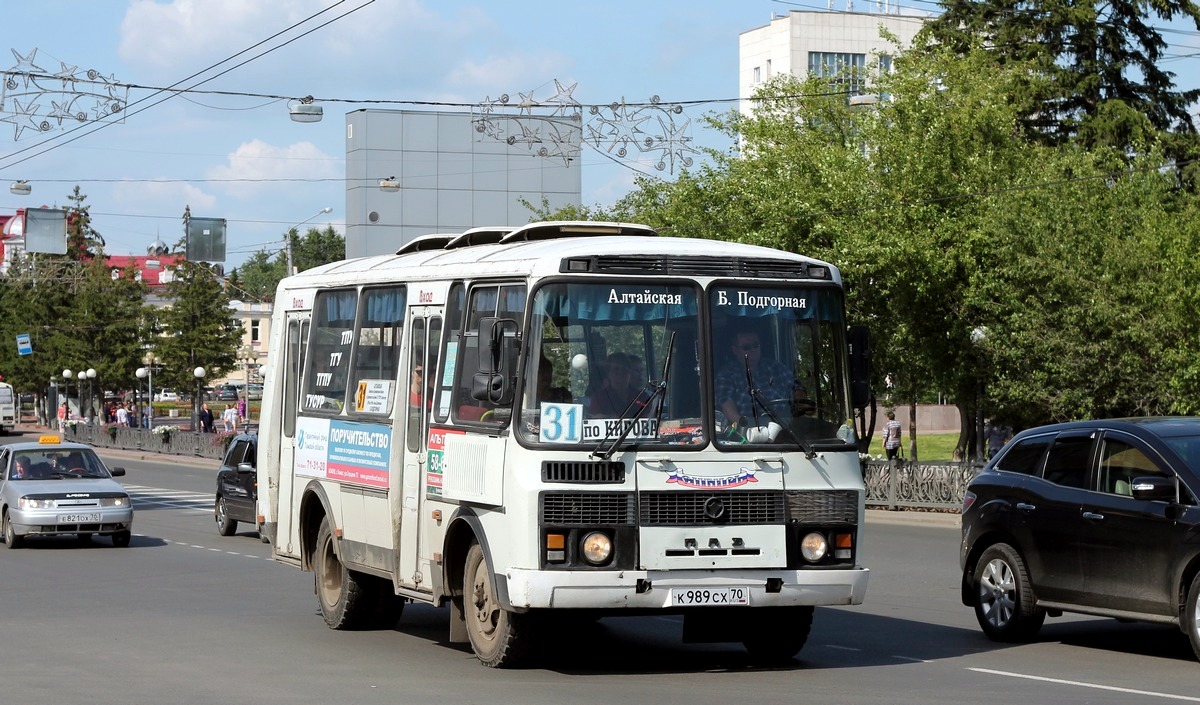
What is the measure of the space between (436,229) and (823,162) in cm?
4028

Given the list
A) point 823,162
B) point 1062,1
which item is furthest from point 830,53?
point 823,162

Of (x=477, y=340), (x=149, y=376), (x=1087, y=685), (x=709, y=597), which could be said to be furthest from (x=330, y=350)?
(x=149, y=376)

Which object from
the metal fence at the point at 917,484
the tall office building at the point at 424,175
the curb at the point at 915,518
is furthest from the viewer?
the tall office building at the point at 424,175

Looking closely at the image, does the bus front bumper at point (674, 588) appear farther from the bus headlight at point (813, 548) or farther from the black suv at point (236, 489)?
the black suv at point (236, 489)

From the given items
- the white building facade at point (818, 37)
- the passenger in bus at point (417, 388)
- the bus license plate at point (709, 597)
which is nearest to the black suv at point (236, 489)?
the passenger in bus at point (417, 388)

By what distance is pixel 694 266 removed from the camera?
11227mm

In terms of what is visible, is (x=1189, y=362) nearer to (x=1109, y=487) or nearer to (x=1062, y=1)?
(x=1109, y=487)

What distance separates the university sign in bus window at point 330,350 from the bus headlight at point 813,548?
4555 mm

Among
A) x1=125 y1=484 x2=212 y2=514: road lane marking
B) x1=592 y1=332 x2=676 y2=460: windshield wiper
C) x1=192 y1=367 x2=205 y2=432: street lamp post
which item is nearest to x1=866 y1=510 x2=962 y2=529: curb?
x1=125 y1=484 x2=212 y2=514: road lane marking

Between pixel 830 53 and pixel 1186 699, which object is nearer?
pixel 1186 699

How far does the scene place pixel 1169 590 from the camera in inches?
445

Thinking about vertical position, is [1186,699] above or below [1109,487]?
below

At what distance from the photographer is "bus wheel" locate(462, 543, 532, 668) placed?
11.0 meters

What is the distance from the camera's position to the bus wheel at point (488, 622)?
1098 cm
